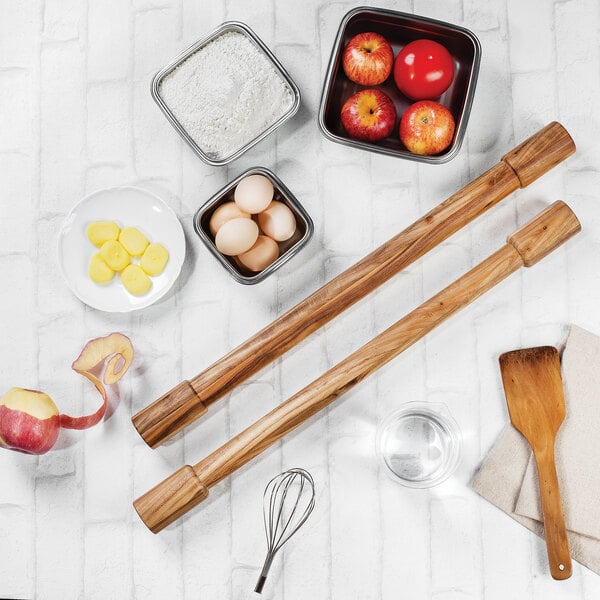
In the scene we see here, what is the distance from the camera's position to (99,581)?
2.74 ft

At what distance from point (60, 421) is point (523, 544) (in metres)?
0.50

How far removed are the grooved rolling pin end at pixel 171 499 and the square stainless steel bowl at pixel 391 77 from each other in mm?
369

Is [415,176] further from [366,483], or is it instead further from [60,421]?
[60,421]

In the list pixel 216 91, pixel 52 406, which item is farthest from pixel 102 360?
pixel 216 91

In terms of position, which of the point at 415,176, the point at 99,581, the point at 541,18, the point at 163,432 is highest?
the point at 541,18

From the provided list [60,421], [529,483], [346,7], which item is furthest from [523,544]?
[346,7]

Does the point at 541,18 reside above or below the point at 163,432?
above

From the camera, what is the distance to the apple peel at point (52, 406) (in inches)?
31.5

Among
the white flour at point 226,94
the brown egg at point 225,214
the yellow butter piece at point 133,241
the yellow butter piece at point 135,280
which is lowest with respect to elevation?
the yellow butter piece at point 135,280

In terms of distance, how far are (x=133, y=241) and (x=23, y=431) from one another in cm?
22

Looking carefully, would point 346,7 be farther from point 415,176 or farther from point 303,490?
point 303,490

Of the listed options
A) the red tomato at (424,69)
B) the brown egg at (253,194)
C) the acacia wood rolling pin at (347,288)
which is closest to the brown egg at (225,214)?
the brown egg at (253,194)

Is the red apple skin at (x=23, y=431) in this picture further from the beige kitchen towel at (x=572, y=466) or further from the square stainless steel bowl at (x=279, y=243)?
the beige kitchen towel at (x=572, y=466)

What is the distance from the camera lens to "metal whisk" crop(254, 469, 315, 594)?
0.83m
